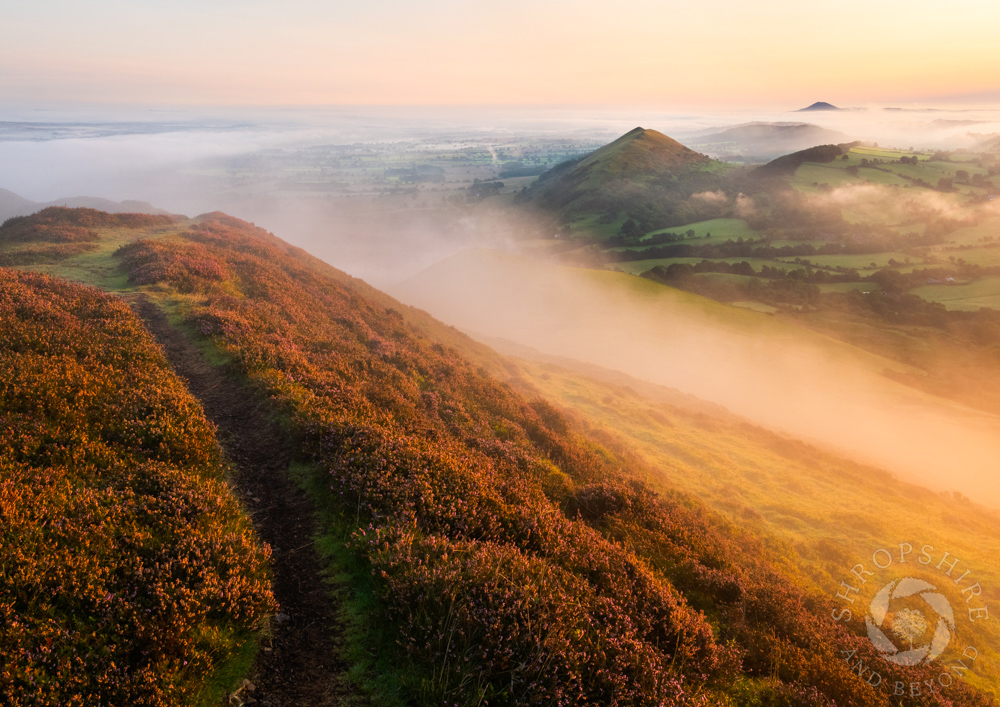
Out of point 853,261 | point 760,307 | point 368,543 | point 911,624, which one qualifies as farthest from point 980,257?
point 368,543

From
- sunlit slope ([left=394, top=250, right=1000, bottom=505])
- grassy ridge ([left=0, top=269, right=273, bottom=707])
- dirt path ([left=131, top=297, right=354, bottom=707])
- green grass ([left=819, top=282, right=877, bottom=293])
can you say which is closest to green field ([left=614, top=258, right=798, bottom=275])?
green grass ([left=819, top=282, right=877, bottom=293])

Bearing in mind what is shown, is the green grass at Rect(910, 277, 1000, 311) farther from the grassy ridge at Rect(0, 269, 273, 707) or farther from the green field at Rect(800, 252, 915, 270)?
the grassy ridge at Rect(0, 269, 273, 707)

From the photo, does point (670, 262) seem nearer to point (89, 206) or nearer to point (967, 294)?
point (967, 294)

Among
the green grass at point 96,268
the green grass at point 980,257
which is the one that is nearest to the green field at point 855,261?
the green grass at point 980,257

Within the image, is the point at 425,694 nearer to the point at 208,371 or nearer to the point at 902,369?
the point at 208,371

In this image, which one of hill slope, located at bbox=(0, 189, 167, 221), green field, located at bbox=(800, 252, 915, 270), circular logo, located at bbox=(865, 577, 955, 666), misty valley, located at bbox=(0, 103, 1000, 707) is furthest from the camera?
green field, located at bbox=(800, 252, 915, 270)
